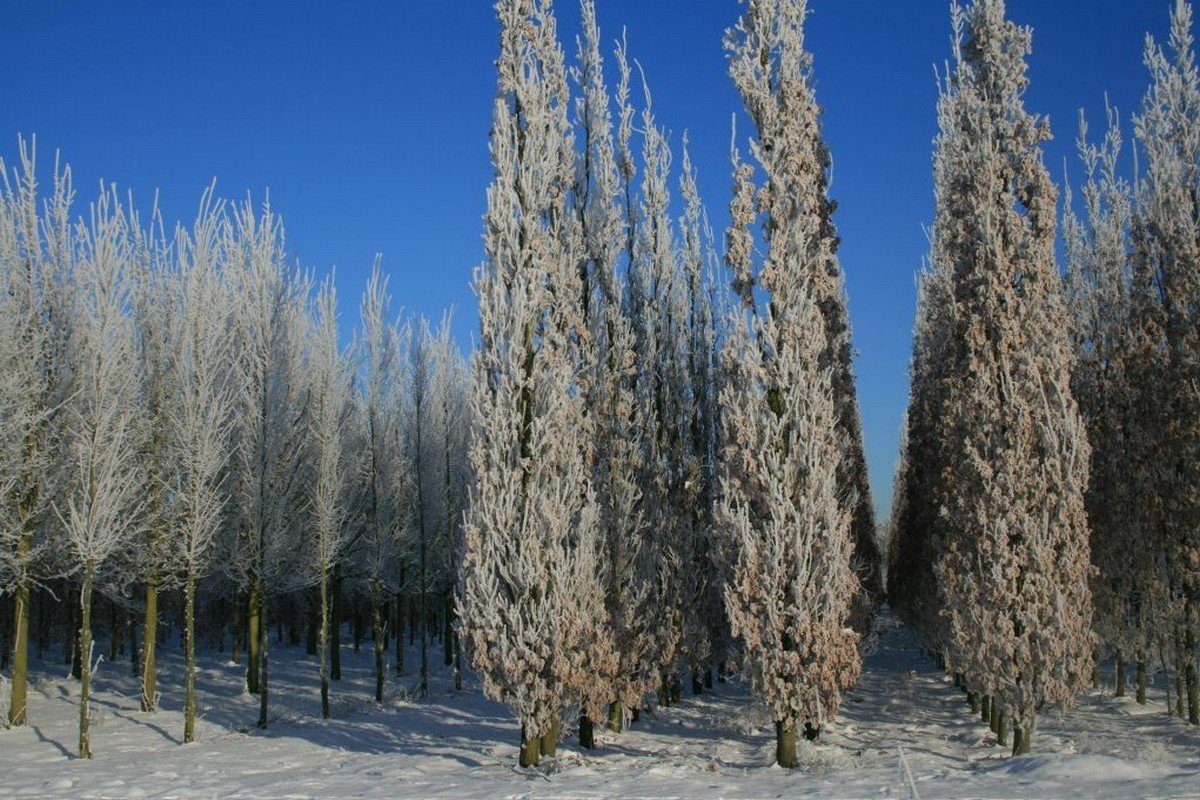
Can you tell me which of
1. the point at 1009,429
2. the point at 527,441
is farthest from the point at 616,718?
the point at 1009,429

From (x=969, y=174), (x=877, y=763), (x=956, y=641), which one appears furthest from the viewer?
(x=969, y=174)

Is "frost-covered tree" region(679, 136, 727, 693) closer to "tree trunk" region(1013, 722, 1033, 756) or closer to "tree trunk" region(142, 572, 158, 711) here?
"tree trunk" region(1013, 722, 1033, 756)

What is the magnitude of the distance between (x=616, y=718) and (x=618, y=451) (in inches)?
154

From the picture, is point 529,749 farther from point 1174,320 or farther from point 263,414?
point 1174,320

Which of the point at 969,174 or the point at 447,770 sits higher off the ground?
the point at 969,174

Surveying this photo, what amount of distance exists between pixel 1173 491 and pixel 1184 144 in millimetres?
6351

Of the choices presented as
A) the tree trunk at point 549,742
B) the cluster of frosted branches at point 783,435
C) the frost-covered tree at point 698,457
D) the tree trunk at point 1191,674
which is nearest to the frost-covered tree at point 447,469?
the frost-covered tree at point 698,457

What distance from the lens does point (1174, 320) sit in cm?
1403

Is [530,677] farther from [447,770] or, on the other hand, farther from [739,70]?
[739,70]

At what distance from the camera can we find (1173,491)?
13094 millimetres

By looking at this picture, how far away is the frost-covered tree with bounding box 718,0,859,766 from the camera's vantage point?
9.38 metres

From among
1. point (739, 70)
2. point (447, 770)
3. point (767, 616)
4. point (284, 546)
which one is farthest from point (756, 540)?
point (284, 546)

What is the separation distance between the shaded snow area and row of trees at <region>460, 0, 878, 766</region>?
0.83 meters

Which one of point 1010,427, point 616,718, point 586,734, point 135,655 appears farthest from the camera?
point 135,655
